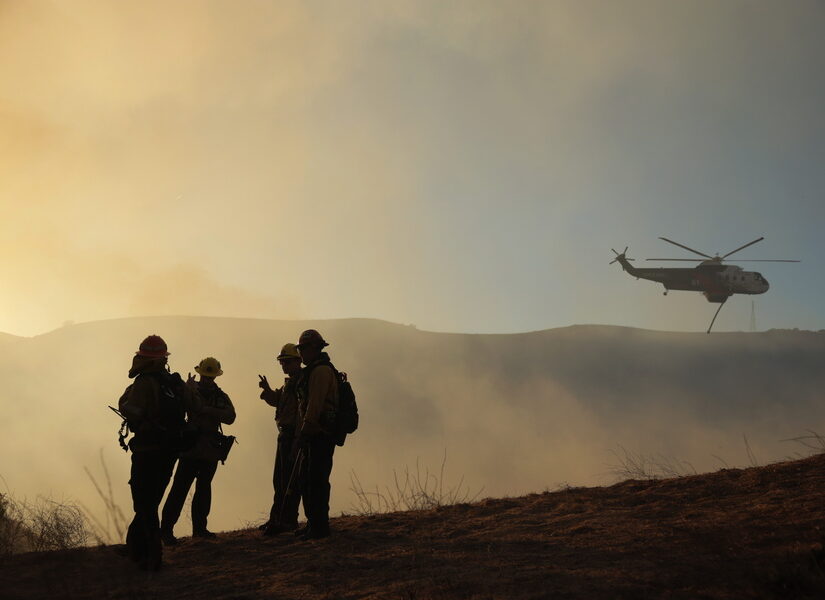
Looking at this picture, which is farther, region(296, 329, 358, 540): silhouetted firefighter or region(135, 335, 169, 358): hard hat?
region(296, 329, 358, 540): silhouetted firefighter

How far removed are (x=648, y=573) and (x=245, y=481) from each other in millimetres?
51369

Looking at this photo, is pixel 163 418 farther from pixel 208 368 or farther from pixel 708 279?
pixel 708 279

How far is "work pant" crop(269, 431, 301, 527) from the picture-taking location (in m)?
8.16

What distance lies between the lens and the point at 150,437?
21.4 feet

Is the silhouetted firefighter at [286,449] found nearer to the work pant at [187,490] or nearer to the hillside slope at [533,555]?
the hillside slope at [533,555]

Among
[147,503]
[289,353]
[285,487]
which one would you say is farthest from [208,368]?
[147,503]

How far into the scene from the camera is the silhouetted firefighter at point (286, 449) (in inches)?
322

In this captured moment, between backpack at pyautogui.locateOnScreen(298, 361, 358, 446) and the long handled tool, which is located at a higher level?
backpack at pyautogui.locateOnScreen(298, 361, 358, 446)

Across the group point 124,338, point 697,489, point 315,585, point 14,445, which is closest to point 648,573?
point 315,585

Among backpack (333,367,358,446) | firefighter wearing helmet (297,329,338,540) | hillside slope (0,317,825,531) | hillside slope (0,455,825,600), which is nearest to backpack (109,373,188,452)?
hillside slope (0,455,825,600)

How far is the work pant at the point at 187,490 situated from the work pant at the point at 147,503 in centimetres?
137

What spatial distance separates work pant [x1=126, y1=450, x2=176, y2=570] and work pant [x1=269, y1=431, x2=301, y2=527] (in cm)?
167

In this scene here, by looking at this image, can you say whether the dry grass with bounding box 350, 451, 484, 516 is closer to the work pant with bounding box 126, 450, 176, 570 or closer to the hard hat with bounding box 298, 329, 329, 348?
the hard hat with bounding box 298, 329, 329, 348

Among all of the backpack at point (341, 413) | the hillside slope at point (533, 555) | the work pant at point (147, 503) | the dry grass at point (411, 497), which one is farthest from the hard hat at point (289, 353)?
the work pant at point (147, 503)
